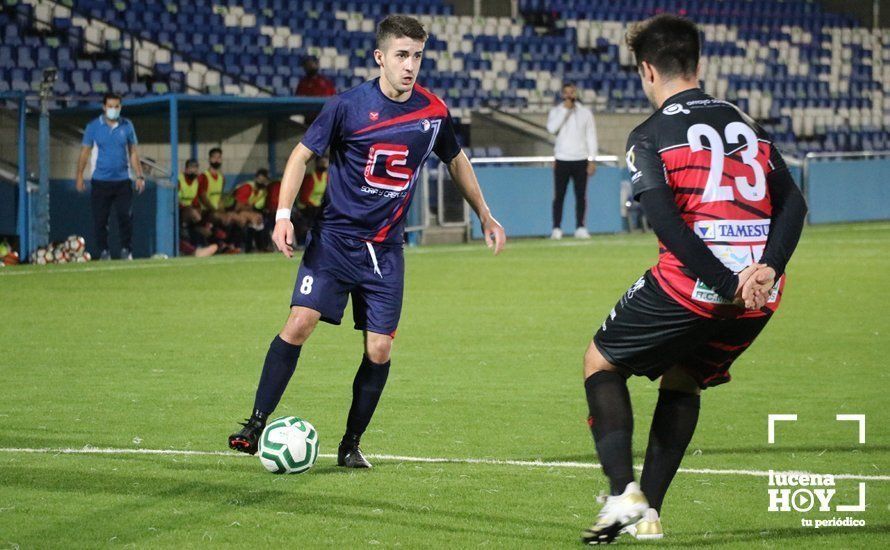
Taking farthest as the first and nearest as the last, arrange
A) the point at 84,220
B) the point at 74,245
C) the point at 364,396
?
the point at 84,220, the point at 74,245, the point at 364,396

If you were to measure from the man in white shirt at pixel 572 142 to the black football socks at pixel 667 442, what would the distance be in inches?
645

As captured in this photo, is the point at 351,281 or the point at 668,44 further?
the point at 351,281

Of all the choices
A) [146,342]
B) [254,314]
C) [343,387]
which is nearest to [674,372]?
[343,387]

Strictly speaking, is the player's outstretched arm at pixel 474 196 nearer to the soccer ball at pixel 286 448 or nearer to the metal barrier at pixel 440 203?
the soccer ball at pixel 286 448

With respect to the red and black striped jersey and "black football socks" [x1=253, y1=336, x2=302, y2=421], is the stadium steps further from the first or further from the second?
the red and black striped jersey

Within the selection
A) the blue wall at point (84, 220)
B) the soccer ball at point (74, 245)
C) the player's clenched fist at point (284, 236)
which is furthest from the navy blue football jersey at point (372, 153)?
the blue wall at point (84, 220)

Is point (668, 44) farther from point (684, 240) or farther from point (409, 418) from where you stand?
point (409, 418)

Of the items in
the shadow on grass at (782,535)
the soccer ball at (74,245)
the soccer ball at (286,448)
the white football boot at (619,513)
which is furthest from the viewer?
the soccer ball at (74,245)

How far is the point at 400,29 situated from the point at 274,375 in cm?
154

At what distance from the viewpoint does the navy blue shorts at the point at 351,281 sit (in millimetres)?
5895

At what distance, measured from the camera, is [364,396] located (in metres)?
5.89

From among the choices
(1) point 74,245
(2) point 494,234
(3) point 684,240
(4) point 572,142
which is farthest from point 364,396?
(4) point 572,142

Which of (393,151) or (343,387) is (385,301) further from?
(343,387)

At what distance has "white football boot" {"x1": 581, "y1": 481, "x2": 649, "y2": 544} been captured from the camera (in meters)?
4.07
